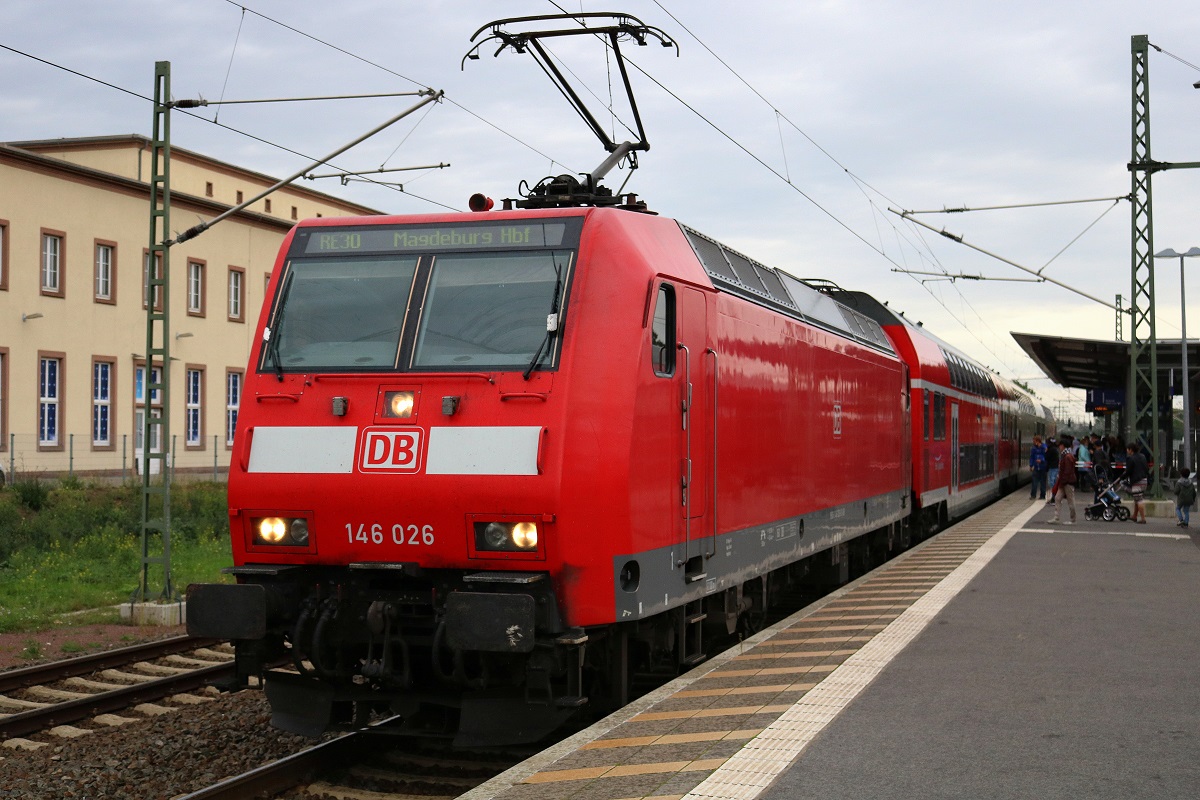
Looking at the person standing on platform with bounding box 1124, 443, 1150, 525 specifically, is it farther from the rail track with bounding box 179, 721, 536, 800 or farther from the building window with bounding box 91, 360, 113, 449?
the building window with bounding box 91, 360, 113, 449

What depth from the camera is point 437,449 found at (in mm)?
7590

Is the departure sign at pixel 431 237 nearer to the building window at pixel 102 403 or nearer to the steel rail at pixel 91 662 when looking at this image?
the steel rail at pixel 91 662

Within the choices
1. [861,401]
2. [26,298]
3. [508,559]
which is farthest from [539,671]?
[26,298]

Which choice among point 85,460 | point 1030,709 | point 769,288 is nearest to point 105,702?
point 769,288

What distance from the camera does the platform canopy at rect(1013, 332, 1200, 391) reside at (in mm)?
32156

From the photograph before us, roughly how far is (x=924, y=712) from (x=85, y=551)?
1641 centimetres

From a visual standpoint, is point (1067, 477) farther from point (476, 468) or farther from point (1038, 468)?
point (476, 468)

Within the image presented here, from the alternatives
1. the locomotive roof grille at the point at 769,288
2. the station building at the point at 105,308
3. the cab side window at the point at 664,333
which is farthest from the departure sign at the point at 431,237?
the station building at the point at 105,308

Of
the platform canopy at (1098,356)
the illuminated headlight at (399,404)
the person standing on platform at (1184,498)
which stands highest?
the platform canopy at (1098,356)

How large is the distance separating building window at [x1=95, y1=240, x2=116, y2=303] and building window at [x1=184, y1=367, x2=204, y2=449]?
3.97 m

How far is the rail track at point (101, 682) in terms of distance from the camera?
9281mm

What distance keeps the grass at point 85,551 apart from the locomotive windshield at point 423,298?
7194 millimetres

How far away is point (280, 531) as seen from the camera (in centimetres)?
786

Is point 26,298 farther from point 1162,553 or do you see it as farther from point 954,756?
point 954,756
